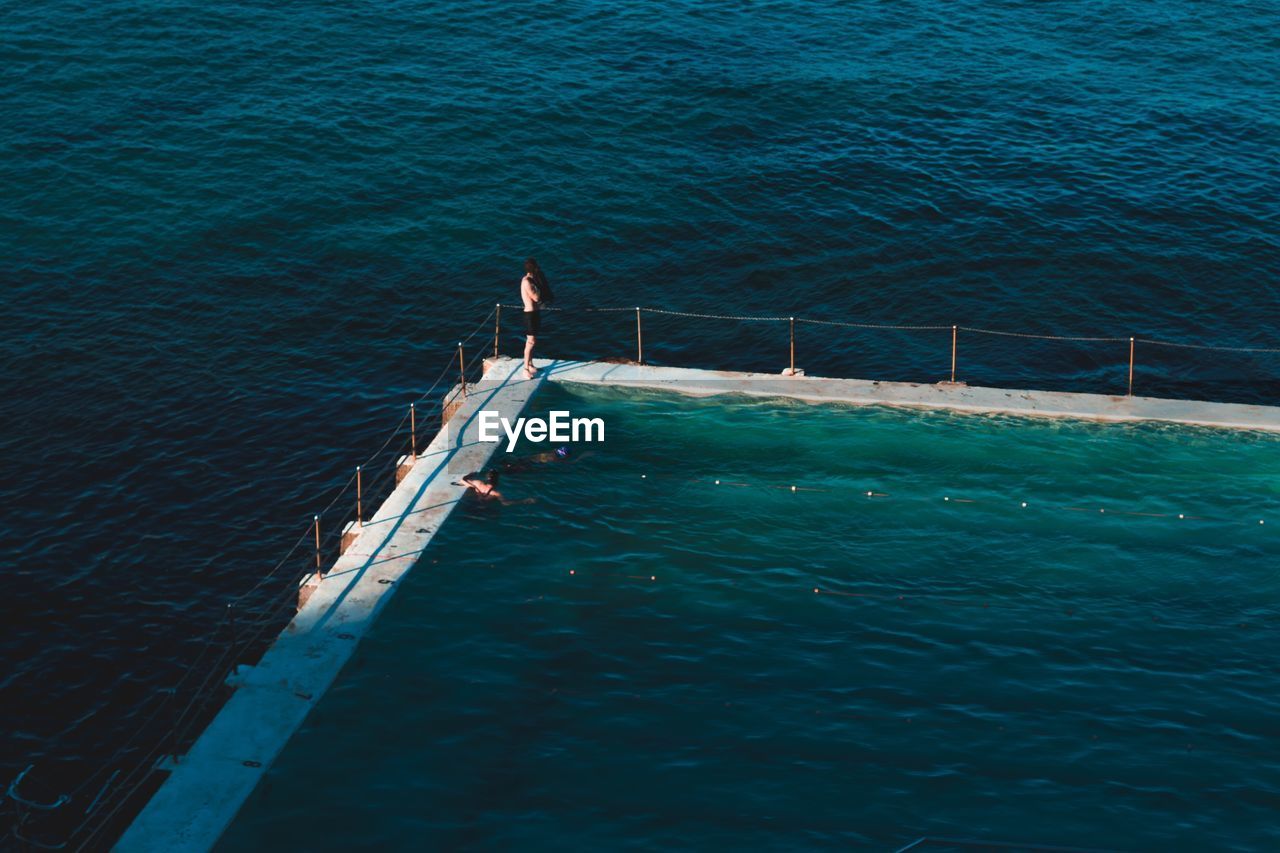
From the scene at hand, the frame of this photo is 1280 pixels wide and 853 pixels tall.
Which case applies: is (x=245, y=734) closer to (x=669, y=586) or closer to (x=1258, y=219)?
(x=669, y=586)

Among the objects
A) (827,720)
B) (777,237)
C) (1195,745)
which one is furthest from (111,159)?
(1195,745)

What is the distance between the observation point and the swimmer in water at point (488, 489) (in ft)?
77.9

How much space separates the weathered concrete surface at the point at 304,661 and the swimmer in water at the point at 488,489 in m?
0.25

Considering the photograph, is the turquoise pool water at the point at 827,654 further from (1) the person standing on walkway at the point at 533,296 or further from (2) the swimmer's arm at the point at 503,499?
(1) the person standing on walkway at the point at 533,296

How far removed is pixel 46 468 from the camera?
96.3 ft

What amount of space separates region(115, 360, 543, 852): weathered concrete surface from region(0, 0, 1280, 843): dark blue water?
383 centimetres

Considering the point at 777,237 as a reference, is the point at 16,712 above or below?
below

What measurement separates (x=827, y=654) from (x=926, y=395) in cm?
885

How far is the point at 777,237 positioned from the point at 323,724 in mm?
25350

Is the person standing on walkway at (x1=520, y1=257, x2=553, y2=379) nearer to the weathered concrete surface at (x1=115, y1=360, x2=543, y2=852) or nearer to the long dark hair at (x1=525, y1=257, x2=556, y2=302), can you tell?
the long dark hair at (x1=525, y1=257, x2=556, y2=302)

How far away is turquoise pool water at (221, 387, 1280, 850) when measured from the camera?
658 inches

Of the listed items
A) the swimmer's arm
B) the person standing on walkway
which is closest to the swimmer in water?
the swimmer's arm

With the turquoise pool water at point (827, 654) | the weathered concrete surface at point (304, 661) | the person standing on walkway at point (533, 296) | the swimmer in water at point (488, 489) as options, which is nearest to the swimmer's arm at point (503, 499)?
the swimmer in water at point (488, 489)

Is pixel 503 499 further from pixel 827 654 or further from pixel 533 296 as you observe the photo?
pixel 827 654
